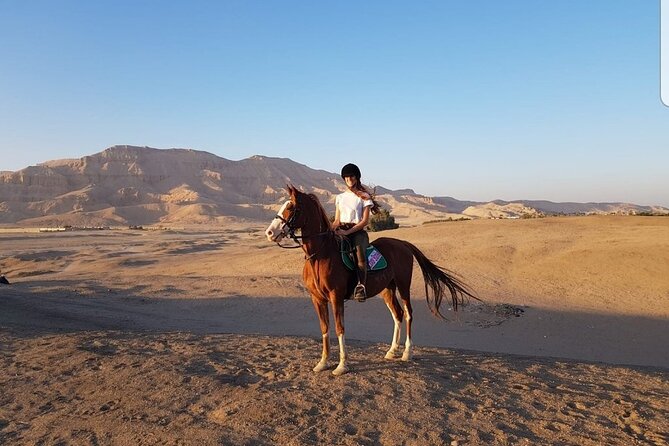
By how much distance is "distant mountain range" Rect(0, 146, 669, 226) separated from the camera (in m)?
89.8

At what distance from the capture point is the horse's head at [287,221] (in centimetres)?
614

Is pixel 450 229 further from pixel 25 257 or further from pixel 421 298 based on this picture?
pixel 25 257

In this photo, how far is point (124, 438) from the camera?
14.9 ft

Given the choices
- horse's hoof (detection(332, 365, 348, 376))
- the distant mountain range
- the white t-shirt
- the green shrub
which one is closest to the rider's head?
the white t-shirt

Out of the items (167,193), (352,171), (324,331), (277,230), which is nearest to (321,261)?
(277,230)

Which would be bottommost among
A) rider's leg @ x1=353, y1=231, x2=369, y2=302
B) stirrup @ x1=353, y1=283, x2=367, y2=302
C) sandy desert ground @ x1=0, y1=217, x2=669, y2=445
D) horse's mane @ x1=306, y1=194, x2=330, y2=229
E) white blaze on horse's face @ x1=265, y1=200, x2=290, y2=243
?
sandy desert ground @ x1=0, y1=217, x2=669, y2=445

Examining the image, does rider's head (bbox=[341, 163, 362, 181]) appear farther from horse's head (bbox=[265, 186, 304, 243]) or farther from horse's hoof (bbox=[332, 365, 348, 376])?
horse's hoof (bbox=[332, 365, 348, 376])

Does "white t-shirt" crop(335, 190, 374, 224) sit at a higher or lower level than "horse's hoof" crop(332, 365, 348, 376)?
higher

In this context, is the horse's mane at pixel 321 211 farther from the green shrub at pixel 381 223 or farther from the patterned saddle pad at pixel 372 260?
the green shrub at pixel 381 223

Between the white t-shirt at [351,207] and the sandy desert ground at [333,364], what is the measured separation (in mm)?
2212

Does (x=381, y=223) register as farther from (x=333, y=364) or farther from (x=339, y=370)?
(x=339, y=370)

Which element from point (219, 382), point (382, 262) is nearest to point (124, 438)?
point (219, 382)

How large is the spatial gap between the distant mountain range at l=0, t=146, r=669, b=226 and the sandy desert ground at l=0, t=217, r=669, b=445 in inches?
1838

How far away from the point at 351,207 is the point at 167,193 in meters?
129
